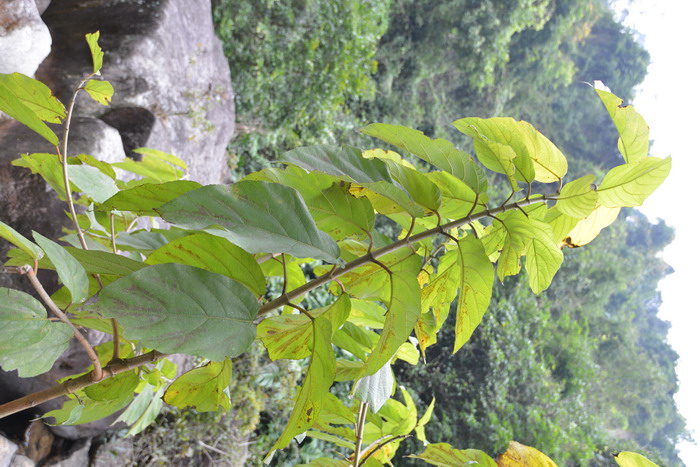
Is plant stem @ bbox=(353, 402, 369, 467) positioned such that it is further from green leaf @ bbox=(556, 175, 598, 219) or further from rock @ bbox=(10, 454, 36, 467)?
rock @ bbox=(10, 454, 36, 467)

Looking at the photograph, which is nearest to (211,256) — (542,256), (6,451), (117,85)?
(542,256)

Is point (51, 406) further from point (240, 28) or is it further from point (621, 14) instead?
point (621, 14)

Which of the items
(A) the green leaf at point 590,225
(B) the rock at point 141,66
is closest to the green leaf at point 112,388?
(A) the green leaf at point 590,225

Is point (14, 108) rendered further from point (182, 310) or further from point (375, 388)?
point (375, 388)

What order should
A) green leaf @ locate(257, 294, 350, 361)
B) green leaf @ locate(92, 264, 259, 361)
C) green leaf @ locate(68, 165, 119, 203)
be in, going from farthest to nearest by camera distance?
1. green leaf @ locate(68, 165, 119, 203)
2. green leaf @ locate(257, 294, 350, 361)
3. green leaf @ locate(92, 264, 259, 361)

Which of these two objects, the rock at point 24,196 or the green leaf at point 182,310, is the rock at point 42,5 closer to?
the rock at point 24,196

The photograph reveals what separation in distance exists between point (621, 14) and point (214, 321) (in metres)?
10.2

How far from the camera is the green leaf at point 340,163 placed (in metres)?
0.34

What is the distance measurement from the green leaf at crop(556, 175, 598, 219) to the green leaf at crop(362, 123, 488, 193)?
0.07 m

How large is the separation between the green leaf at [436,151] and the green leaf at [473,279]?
5cm

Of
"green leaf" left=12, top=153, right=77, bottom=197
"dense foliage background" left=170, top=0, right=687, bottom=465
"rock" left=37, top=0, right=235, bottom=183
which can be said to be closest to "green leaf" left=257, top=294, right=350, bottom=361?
"green leaf" left=12, top=153, right=77, bottom=197

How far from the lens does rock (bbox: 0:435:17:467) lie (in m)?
1.13

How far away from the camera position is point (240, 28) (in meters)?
2.77

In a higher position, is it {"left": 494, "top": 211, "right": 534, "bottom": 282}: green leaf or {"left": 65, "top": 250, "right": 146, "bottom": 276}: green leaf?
{"left": 494, "top": 211, "right": 534, "bottom": 282}: green leaf
